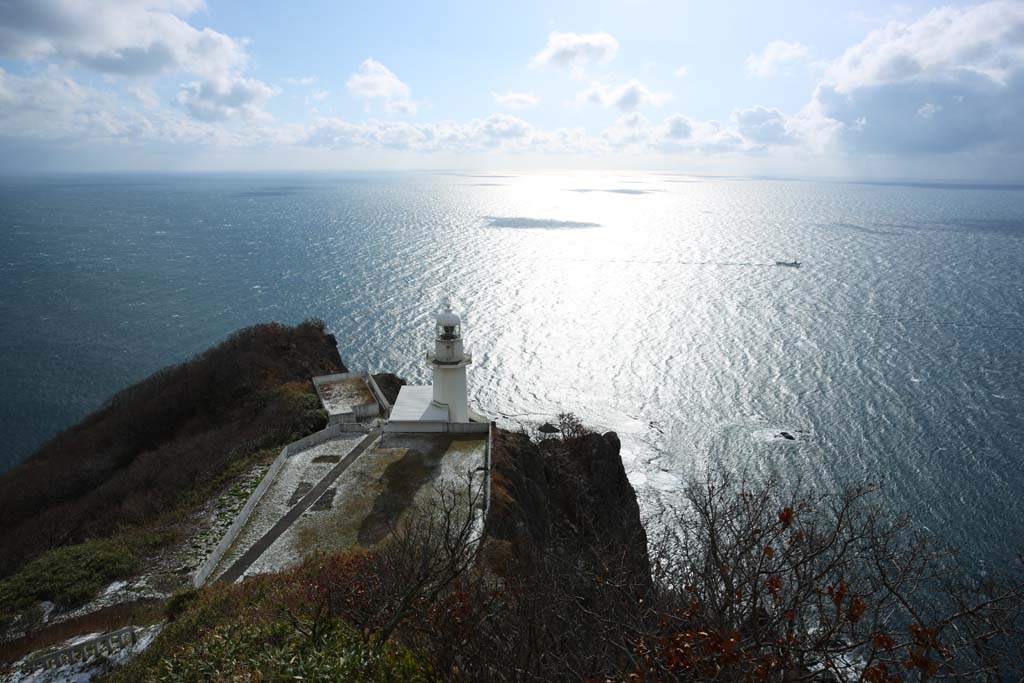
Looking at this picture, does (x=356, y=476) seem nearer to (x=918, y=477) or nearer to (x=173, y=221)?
(x=918, y=477)

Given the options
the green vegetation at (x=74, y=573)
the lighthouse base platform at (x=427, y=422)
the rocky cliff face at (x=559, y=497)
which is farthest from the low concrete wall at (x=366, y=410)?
the green vegetation at (x=74, y=573)

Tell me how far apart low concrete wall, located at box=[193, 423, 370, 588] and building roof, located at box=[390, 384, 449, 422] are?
2.04m

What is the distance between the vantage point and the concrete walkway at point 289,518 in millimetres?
19047

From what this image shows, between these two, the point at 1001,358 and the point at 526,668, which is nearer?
the point at 526,668

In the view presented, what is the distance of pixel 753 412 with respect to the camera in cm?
4934

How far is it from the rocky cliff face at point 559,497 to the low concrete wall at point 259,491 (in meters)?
8.00

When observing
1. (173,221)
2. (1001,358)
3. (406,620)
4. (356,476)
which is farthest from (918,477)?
(173,221)

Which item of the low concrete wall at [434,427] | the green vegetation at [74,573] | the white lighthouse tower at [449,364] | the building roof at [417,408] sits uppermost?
the white lighthouse tower at [449,364]

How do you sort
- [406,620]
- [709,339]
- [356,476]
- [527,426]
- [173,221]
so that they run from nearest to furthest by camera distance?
[406,620] < [356,476] < [527,426] < [709,339] < [173,221]

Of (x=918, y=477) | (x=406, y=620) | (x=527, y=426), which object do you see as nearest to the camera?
(x=406, y=620)

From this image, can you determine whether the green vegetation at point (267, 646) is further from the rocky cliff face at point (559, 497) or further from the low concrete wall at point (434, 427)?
the low concrete wall at point (434, 427)

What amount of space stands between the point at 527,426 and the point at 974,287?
6994cm

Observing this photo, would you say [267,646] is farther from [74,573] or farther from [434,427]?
[434,427]

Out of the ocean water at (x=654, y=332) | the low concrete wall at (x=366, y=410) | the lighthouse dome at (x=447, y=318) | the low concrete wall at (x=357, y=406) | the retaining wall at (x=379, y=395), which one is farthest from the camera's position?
the ocean water at (x=654, y=332)
